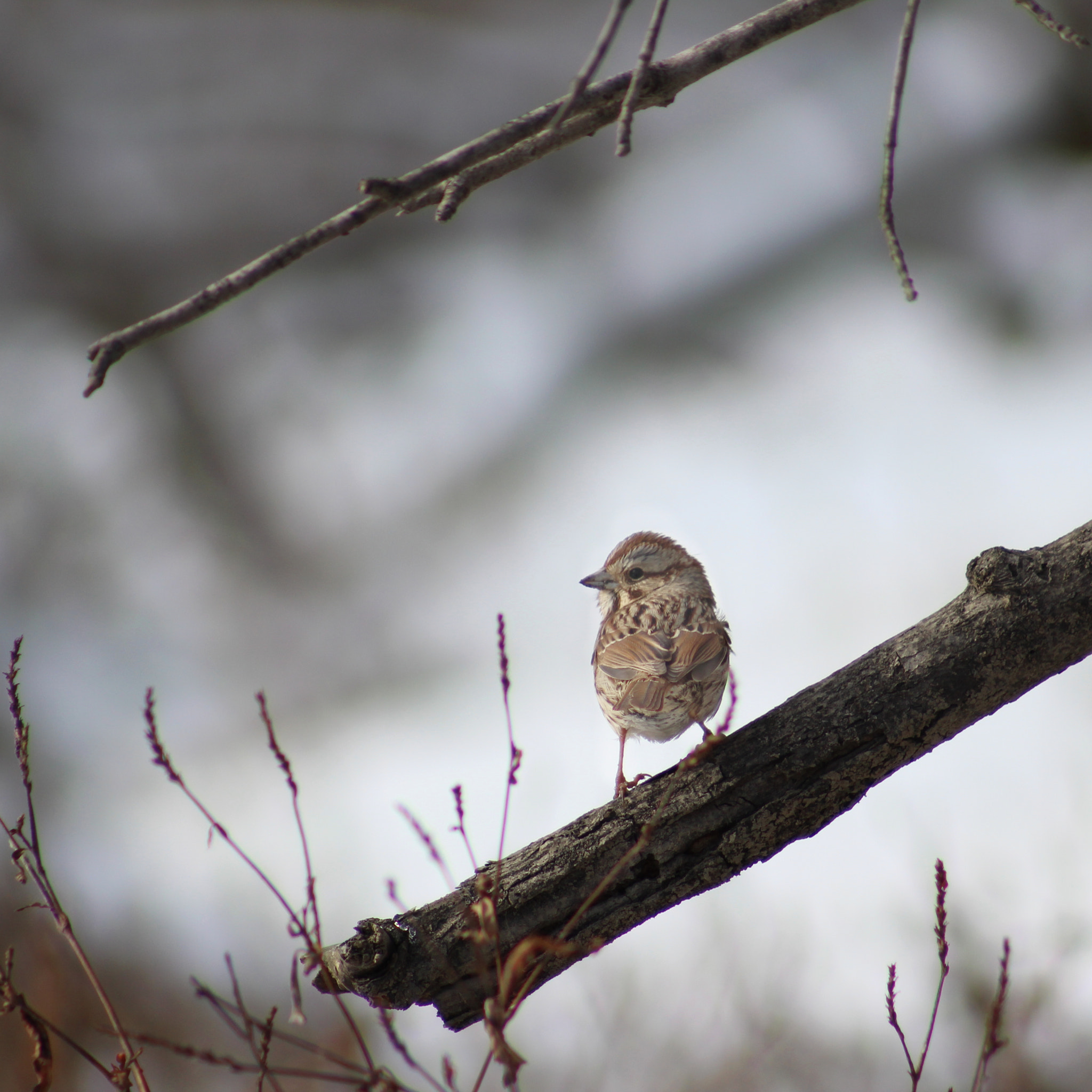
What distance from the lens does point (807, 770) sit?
109 inches

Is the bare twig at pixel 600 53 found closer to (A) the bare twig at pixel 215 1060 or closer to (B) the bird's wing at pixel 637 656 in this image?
(A) the bare twig at pixel 215 1060

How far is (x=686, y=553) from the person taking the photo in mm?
5551

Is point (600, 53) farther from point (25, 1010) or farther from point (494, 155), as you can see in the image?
point (25, 1010)

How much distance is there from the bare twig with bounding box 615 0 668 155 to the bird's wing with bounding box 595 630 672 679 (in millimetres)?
2380

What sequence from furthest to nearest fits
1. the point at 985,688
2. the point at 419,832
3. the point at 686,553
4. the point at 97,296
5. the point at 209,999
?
the point at 97,296 → the point at 686,553 → the point at 985,688 → the point at 419,832 → the point at 209,999

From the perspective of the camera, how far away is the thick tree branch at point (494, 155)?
1677 mm

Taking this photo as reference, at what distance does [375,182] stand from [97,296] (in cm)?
1262

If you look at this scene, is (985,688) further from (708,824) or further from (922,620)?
(708,824)

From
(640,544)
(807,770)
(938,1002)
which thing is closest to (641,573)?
(640,544)

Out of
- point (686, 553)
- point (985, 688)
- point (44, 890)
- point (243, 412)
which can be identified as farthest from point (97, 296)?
point (985, 688)

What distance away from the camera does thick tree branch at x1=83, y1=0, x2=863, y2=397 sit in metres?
1.68

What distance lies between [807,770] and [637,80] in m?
1.92

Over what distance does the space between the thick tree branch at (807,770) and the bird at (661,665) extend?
55 cm

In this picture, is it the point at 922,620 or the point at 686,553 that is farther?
the point at 686,553
